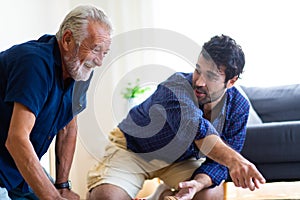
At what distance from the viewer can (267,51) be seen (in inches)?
149

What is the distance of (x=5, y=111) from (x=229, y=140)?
0.91 metres

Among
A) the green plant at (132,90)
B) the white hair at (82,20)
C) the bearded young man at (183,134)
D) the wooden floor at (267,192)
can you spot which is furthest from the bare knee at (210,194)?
the green plant at (132,90)

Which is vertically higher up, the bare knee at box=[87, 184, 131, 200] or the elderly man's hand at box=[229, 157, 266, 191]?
the elderly man's hand at box=[229, 157, 266, 191]

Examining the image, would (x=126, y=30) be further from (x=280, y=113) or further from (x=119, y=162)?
(x=119, y=162)

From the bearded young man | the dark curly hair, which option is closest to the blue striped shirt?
the bearded young man

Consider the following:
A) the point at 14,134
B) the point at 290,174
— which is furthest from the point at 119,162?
the point at 290,174

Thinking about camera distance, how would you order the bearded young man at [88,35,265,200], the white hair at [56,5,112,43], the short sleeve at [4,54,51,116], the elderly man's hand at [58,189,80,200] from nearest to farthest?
the short sleeve at [4,54,51,116]
the white hair at [56,5,112,43]
the elderly man's hand at [58,189,80,200]
the bearded young man at [88,35,265,200]

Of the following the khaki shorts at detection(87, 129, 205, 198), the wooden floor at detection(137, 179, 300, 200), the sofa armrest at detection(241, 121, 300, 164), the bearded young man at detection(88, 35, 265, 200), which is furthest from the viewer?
the sofa armrest at detection(241, 121, 300, 164)

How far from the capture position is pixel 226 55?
5.98 ft

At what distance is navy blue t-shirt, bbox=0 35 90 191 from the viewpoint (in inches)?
49.9

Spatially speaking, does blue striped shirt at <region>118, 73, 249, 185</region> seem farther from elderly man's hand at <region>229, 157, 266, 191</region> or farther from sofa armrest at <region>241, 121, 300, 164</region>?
sofa armrest at <region>241, 121, 300, 164</region>

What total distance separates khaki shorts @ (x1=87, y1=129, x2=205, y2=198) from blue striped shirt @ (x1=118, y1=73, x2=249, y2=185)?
0.03 m

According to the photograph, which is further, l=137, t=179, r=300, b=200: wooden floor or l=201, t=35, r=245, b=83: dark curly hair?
l=137, t=179, r=300, b=200: wooden floor

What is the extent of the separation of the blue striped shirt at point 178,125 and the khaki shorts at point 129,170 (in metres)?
0.03
